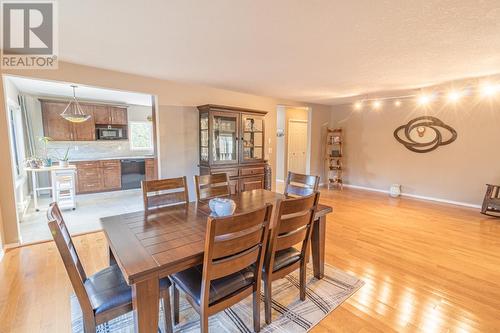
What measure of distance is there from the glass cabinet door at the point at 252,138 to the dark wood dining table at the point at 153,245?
91.7 inches

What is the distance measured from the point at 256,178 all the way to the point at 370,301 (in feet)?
9.35

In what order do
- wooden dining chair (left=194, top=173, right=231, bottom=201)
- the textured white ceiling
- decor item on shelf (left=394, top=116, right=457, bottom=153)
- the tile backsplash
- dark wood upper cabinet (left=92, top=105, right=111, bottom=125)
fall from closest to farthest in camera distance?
the textured white ceiling, wooden dining chair (left=194, top=173, right=231, bottom=201), decor item on shelf (left=394, top=116, right=457, bottom=153), the tile backsplash, dark wood upper cabinet (left=92, top=105, right=111, bottom=125)

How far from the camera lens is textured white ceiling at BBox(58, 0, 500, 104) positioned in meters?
1.69

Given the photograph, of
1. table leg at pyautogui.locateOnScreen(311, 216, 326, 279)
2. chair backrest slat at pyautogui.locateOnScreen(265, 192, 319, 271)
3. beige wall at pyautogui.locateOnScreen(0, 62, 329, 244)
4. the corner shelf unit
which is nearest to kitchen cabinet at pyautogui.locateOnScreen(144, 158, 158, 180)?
beige wall at pyautogui.locateOnScreen(0, 62, 329, 244)

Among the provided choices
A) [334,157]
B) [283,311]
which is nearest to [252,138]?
[334,157]

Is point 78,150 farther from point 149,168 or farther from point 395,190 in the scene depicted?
point 395,190

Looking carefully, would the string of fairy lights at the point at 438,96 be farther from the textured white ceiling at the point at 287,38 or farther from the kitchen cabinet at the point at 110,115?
the kitchen cabinet at the point at 110,115

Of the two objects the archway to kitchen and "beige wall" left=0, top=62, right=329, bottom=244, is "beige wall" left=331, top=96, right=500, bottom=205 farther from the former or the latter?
the archway to kitchen

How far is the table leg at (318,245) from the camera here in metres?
2.20

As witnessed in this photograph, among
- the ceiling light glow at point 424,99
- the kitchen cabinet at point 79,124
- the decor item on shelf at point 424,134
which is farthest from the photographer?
the kitchen cabinet at point 79,124

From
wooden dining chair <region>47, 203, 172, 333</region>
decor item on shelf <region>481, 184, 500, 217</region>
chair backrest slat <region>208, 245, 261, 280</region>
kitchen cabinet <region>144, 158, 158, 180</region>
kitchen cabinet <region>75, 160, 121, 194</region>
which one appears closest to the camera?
wooden dining chair <region>47, 203, 172, 333</region>

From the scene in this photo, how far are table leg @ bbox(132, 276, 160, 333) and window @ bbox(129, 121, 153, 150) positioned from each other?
603cm

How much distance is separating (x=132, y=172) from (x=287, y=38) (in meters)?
5.20

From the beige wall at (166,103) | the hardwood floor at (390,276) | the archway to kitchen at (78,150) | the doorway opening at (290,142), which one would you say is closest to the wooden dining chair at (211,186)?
the hardwood floor at (390,276)
